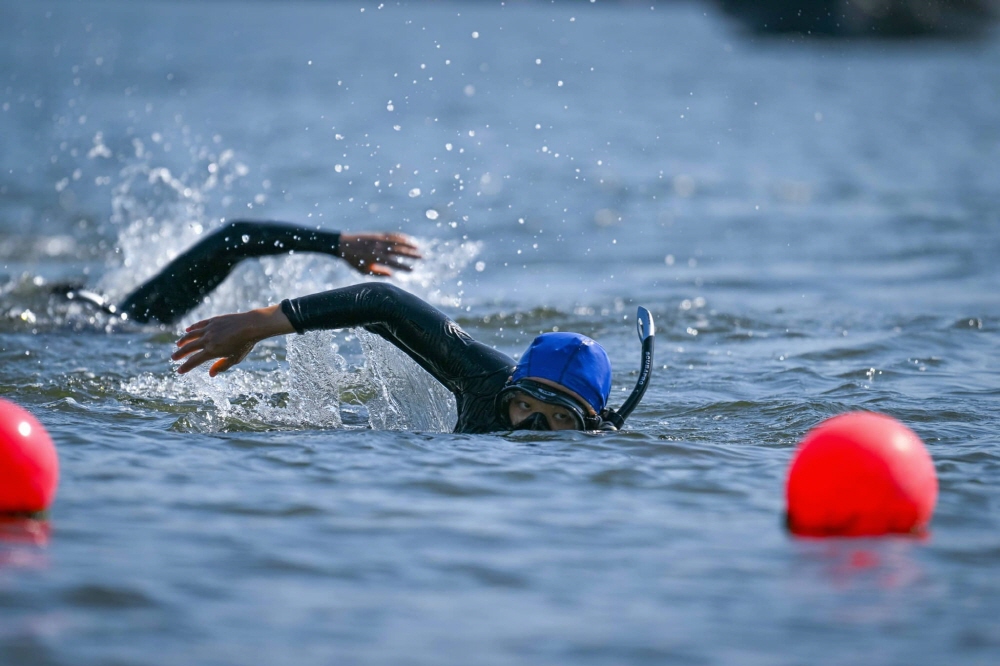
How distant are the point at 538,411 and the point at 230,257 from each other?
3.23m

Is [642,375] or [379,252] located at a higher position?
[379,252]

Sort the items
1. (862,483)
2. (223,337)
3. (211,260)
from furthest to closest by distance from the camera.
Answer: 1. (211,260)
2. (223,337)
3. (862,483)

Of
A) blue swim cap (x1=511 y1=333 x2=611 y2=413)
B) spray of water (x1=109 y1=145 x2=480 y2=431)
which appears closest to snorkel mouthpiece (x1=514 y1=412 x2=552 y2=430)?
blue swim cap (x1=511 y1=333 x2=611 y2=413)

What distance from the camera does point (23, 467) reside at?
16.8 feet

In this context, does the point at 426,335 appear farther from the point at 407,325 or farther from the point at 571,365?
the point at 571,365

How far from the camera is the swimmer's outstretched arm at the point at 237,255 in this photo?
7.68 metres

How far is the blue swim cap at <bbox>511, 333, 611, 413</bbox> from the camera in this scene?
6.33 meters

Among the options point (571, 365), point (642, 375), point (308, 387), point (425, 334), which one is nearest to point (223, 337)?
point (425, 334)

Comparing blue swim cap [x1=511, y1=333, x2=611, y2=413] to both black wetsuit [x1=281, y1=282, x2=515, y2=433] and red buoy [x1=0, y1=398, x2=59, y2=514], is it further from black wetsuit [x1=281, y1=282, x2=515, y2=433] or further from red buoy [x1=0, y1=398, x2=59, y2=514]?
red buoy [x1=0, y1=398, x2=59, y2=514]

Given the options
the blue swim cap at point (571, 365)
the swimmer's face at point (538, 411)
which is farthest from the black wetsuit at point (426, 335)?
the blue swim cap at point (571, 365)

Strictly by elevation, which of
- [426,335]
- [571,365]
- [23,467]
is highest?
[426,335]

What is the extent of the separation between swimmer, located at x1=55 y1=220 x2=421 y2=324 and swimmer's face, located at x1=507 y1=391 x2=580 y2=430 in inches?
59.1

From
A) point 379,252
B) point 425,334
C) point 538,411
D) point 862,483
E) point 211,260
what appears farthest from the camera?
point 211,260

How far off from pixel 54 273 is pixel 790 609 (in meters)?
10.6
